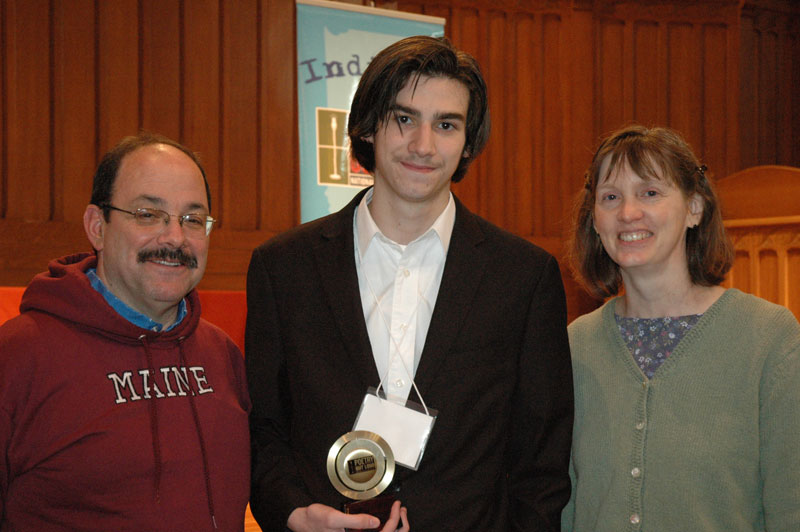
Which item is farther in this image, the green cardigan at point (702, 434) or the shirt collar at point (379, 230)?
the shirt collar at point (379, 230)

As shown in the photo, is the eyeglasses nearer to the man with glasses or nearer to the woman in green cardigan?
the man with glasses

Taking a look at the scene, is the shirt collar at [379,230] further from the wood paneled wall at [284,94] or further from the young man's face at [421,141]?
the wood paneled wall at [284,94]

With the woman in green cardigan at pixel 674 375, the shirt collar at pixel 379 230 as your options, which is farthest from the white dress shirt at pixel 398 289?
the woman in green cardigan at pixel 674 375

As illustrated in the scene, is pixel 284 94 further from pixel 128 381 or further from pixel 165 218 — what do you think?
pixel 128 381

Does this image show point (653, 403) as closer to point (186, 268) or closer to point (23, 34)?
point (186, 268)

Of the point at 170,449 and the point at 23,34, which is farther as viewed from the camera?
the point at 23,34

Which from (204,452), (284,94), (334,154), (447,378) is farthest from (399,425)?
(284,94)

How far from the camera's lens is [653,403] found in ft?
6.22

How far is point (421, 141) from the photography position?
5.90 feet

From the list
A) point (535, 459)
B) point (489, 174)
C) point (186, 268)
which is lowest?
point (535, 459)

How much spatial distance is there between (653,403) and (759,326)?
12.9 inches

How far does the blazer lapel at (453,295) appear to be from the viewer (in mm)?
1721

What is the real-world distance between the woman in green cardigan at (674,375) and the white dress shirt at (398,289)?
522 millimetres

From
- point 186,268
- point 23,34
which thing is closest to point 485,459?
point 186,268
